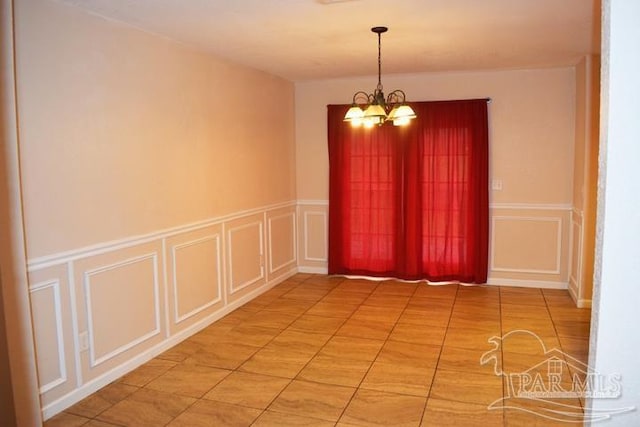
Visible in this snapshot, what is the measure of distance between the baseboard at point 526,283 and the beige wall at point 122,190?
298 cm

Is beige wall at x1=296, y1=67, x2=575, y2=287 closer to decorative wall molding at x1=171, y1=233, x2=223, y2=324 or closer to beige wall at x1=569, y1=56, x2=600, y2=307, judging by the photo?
beige wall at x1=569, y1=56, x2=600, y2=307

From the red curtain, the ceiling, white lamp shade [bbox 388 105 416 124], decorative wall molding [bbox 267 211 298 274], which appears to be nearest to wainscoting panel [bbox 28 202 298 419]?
decorative wall molding [bbox 267 211 298 274]

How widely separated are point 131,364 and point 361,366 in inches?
68.2

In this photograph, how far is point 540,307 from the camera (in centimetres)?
509

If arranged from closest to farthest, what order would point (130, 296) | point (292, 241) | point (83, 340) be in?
point (83, 340) → point (130, 296) → point (292, 241)

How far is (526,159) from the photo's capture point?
5.74m

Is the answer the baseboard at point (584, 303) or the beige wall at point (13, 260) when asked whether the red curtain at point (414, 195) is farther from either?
the beige wall at point (13, 260)

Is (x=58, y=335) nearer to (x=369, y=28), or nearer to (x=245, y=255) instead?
(x=245, y=255)

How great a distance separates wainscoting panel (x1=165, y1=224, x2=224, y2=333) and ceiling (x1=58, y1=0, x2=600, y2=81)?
169 cm

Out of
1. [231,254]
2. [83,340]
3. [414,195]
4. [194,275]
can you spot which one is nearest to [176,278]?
[194,275]

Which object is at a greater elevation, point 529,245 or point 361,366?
point 529,245

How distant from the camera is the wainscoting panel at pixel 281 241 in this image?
5965 millimetres

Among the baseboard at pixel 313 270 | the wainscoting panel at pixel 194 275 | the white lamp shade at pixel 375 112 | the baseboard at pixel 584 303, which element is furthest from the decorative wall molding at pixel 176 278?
the baseboard at pixel 584 303

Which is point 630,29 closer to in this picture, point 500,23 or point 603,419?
point 603,419
